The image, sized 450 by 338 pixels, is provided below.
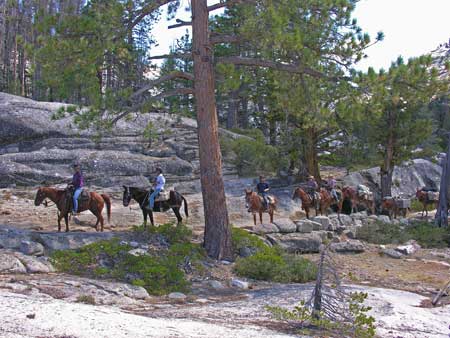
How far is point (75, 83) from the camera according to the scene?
15.5 metres

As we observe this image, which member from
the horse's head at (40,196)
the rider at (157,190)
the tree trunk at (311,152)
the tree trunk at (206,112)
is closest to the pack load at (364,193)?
the tree trunk at (311,152)

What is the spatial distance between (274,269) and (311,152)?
16.4 m

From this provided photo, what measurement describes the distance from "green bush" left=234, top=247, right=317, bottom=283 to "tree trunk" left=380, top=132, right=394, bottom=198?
18786mm

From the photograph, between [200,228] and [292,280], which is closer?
[292,280]

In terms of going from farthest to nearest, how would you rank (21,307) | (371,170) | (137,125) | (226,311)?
(371,170) → (137,125) → (226,311) → (21,307)

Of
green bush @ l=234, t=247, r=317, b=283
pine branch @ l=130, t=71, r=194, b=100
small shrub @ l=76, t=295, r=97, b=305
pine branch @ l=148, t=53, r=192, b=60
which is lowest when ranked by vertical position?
green bush @ l=234, t=247, r=317, b=283

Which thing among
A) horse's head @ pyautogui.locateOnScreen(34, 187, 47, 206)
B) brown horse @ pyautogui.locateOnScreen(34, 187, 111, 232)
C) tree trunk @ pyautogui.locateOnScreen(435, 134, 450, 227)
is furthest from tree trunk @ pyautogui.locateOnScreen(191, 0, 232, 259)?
tree trunk @ pyautogui.locateOnScreen(435, 134, 450, 227)

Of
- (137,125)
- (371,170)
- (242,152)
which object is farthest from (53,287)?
(371,170)

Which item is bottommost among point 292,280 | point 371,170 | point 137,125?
point 292,280

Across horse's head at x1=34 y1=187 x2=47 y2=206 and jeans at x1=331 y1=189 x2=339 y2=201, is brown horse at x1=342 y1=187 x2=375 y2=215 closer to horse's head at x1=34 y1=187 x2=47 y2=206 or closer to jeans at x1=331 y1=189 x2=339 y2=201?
jeans at x1=331 y1=189 x2=339 y2=201

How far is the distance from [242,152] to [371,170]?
10787 mm

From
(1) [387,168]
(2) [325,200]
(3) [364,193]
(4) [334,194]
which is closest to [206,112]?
(2) [325,200]

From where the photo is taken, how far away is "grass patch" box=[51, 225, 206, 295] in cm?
1315

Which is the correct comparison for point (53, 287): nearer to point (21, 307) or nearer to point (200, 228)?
point (21, 307)
